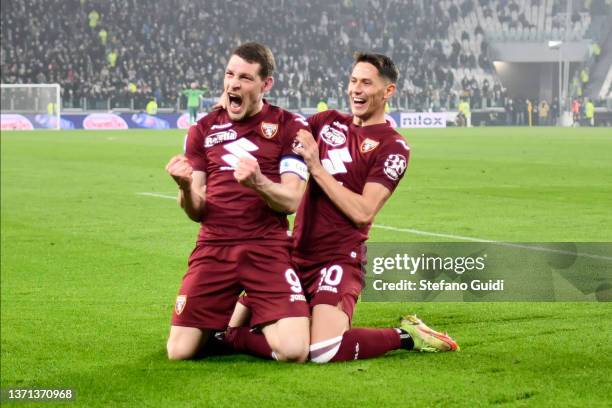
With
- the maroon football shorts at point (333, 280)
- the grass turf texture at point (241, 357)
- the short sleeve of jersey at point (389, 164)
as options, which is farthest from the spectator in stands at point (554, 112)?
the maroon football shorts at point (333, 280)

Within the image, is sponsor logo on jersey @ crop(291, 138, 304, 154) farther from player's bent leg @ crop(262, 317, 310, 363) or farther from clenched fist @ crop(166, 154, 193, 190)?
player's bent leg @ crop(262, 317, 310, 363)

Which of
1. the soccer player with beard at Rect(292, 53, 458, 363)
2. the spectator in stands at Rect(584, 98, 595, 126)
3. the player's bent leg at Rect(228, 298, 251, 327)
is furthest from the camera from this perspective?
the spectator in stands at Rect(584, 98, 595, 126)

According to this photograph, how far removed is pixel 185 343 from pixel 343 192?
1.07 metres

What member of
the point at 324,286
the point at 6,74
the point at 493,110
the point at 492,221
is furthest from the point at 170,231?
the point at 493,110

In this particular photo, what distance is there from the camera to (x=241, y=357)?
5664 mm

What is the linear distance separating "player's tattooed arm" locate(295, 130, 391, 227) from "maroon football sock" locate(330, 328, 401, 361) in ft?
1.80

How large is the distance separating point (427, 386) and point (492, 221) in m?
7.04

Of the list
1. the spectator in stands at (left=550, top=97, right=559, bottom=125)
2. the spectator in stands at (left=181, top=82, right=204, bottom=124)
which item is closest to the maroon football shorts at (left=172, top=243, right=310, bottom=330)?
the spectator in stands at (left=550, top=97, right=559, bottom=125)

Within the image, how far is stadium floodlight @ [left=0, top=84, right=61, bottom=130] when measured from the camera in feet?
126

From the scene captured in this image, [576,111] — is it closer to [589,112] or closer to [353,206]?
[589,112]

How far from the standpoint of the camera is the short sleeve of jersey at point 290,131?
18.4 ft

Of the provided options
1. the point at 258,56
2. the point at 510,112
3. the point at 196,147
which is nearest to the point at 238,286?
the point at 196,147

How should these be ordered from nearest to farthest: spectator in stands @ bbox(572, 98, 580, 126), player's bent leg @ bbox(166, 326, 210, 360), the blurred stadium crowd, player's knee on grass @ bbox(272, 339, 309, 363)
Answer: player's knee on grass @ bbox(272, 339, 309, 363)
player's bent leg @ bbox(166, 326, 210, 360)
spectator in stands @ bbox(572, 98, 580, 126)
the blurred stadium crowd

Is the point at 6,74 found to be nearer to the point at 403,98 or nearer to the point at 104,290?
the point at 403,98
